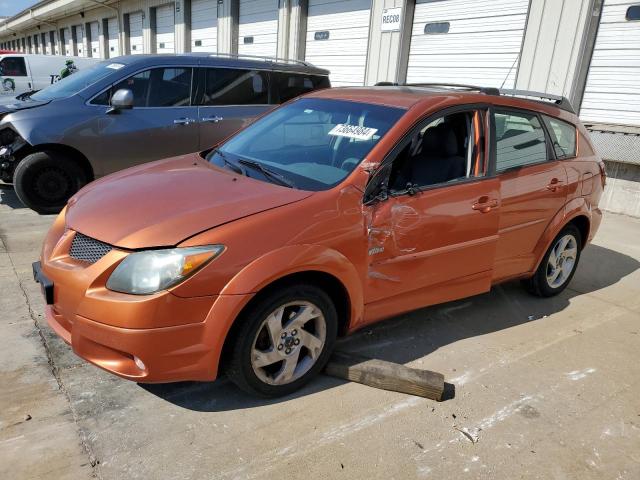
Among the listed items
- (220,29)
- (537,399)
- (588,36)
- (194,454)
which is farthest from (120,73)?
(220,29)

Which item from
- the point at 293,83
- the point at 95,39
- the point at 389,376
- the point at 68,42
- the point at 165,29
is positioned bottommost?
the point at 389,376

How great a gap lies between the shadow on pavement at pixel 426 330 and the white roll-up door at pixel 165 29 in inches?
701

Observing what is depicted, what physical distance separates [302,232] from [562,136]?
2766 millimetres

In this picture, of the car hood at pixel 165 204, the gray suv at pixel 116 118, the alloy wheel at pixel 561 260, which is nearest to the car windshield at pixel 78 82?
the gray suv at pixel 116 118

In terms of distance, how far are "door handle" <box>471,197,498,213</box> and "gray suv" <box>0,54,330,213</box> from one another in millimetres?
4039

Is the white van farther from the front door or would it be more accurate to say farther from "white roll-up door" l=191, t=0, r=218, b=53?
the front door

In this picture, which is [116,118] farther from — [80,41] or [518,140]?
[80,41]

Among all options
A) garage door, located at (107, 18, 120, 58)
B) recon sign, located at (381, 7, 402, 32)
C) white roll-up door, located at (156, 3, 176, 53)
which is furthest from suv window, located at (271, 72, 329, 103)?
garage door, located at (107, 18, 120, 58)

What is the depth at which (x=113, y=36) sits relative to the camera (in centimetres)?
2573

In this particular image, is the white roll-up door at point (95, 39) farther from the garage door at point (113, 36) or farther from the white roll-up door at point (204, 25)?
the white roll-up door at point (204, 25)

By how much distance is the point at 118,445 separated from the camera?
2383mm

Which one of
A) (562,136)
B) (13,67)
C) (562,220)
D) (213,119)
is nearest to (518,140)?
(562,136)

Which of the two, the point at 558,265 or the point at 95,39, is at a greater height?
the point at 95,39

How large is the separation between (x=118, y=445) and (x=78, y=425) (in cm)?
27
